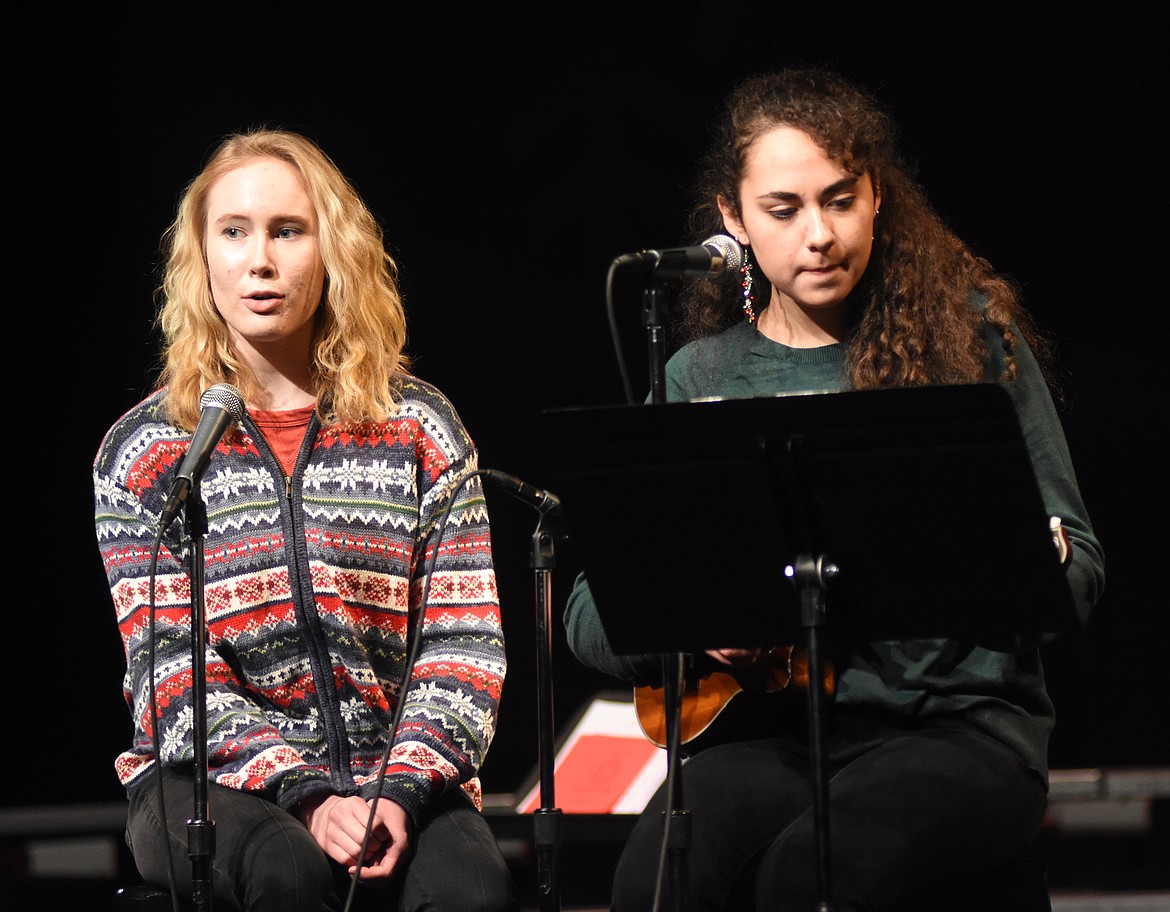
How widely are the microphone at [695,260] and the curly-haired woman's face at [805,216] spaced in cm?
23

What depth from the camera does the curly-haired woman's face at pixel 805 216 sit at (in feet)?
7.77

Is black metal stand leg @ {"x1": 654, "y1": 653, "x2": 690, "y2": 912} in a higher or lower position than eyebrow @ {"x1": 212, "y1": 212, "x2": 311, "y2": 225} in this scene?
lower

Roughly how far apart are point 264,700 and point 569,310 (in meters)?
2.02

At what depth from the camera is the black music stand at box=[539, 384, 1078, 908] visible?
1.74 metres

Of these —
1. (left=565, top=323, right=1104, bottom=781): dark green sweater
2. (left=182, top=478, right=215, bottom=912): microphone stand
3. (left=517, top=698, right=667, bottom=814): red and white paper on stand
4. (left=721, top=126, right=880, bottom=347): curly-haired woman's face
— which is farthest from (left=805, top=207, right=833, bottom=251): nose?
(left=517, top=698, right=667, bottom=814): red and white paper on stand

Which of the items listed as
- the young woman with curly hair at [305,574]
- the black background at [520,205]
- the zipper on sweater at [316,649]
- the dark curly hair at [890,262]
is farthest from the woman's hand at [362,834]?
the black background at [520,205]

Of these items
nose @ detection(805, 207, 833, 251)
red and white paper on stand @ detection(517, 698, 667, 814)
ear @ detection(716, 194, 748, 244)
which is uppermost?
ear @ detection(716, 194, 748, 244)

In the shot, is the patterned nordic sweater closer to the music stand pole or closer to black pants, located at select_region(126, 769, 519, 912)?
black pants, located at select_region(126, 769, 519, 912)

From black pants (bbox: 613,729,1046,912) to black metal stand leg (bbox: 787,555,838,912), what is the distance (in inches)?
6.2

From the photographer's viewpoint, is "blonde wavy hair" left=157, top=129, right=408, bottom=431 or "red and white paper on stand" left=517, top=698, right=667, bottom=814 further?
"red and white paper on stand" left=517, top=698, right=667, bottom=814

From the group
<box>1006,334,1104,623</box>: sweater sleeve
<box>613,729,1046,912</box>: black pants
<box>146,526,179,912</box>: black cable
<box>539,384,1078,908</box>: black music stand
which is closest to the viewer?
<box>539,384,1078,908</box>: black music stand

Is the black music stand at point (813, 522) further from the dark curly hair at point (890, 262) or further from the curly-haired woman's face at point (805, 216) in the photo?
the curly-haired woman's face at point (805, 216)

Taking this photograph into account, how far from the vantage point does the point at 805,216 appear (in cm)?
237

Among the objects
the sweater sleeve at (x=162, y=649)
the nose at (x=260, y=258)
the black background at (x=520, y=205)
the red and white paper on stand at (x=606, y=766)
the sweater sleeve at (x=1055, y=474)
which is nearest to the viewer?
the sweater sleeve at (x=1055, y=474)
